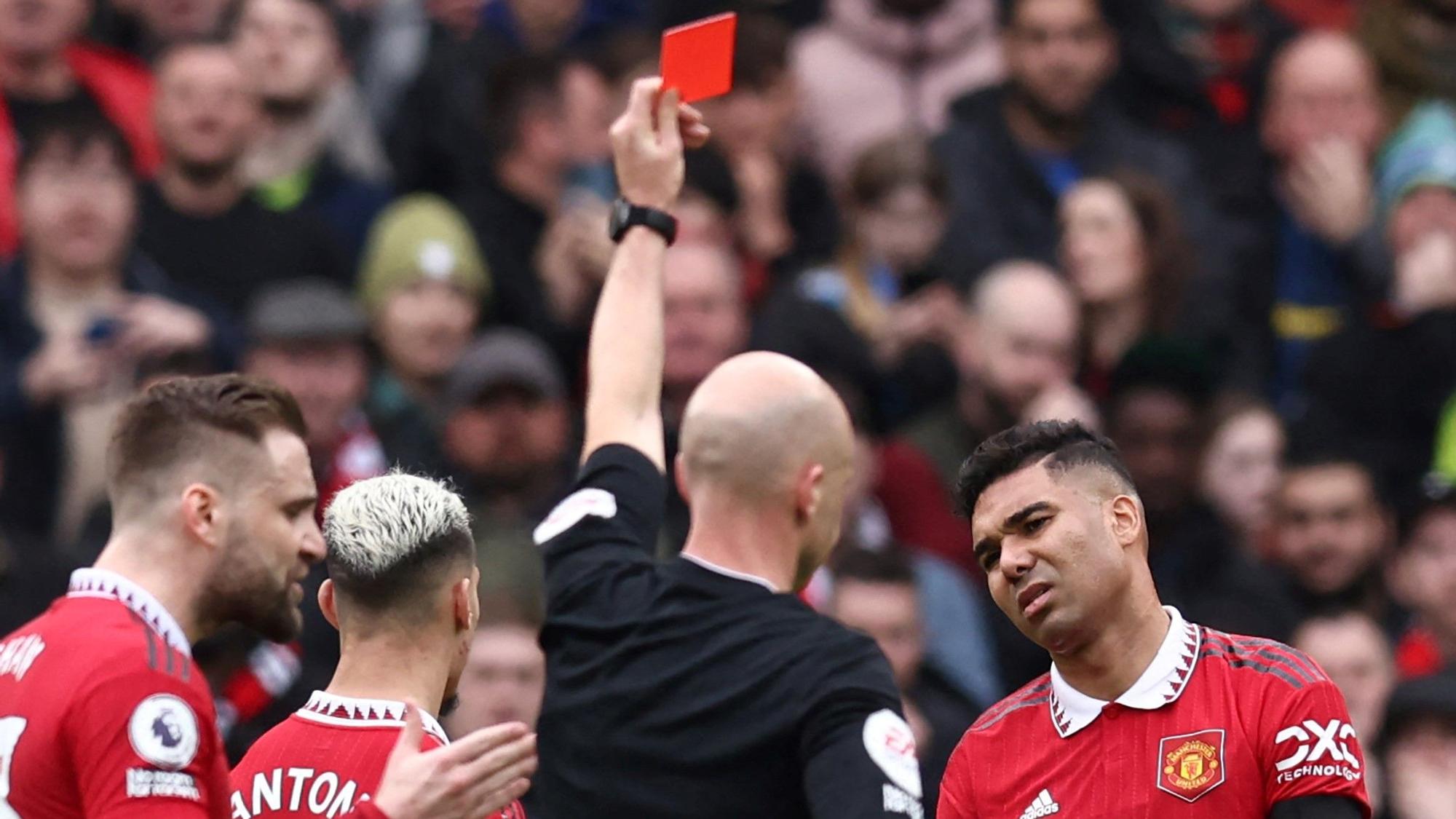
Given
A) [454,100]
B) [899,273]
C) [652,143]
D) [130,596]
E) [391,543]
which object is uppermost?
[652,143]

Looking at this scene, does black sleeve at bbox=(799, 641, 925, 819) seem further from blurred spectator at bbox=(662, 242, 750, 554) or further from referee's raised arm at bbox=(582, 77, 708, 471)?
blurred spectator at bbox=(662, 242, 750, 554)

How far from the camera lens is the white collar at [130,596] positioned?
14.9 feet

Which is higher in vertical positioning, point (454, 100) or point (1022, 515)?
point (1022, 515)

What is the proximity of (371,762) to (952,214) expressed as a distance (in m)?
6.56

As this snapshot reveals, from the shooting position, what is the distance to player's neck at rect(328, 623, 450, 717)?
4.52m

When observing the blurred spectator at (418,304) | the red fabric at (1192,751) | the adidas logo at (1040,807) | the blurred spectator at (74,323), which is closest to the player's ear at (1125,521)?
the red fabric at (1192,751)

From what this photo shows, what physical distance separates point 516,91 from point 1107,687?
20.8 ft

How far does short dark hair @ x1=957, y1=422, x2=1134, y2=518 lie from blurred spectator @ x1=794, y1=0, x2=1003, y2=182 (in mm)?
6405

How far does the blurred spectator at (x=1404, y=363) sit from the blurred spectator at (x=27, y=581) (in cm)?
515

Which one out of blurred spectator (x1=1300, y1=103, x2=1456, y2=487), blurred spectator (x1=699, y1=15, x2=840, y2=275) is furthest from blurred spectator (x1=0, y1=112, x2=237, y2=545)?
blurred spectator (x1=1300, y1=103, x2=1456, y2=487)

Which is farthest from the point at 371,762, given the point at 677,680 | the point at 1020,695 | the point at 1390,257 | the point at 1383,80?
the point at 1383,80

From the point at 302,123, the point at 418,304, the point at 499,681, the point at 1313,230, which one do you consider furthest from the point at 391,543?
the point at 1313,230

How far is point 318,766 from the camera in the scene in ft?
14.5

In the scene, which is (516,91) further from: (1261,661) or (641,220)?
(1261,661)
